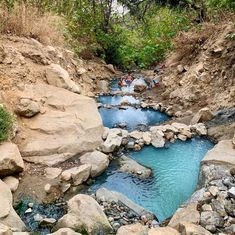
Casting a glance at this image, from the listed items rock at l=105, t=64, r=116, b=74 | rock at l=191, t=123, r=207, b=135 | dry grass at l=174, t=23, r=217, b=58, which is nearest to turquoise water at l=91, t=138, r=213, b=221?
rock at l=191, t=123, r=207, b=135

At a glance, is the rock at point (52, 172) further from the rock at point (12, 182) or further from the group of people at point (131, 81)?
the group of people at point (131, 81)

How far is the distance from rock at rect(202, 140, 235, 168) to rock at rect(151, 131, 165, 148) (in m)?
1.36

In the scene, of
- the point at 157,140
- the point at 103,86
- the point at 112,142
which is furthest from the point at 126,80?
the point at 112,142

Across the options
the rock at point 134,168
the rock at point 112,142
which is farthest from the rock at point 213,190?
the rock at point 112,142

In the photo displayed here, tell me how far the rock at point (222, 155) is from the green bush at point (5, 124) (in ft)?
9.49

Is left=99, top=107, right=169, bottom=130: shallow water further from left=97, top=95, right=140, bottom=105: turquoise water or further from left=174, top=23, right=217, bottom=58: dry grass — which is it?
left=174, top=23, right=217, bottom=58: dry grass

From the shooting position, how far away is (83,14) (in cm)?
1284

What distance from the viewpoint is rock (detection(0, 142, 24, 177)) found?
5.00 metres

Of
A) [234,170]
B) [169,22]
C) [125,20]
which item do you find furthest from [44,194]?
[125,20]

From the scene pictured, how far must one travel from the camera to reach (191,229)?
12.5 ft

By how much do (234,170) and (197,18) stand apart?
8.10 metres

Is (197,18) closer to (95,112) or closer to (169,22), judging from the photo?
(169,22)

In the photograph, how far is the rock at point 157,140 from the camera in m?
6.99

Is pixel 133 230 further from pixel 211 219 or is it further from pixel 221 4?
pixel 221 4
